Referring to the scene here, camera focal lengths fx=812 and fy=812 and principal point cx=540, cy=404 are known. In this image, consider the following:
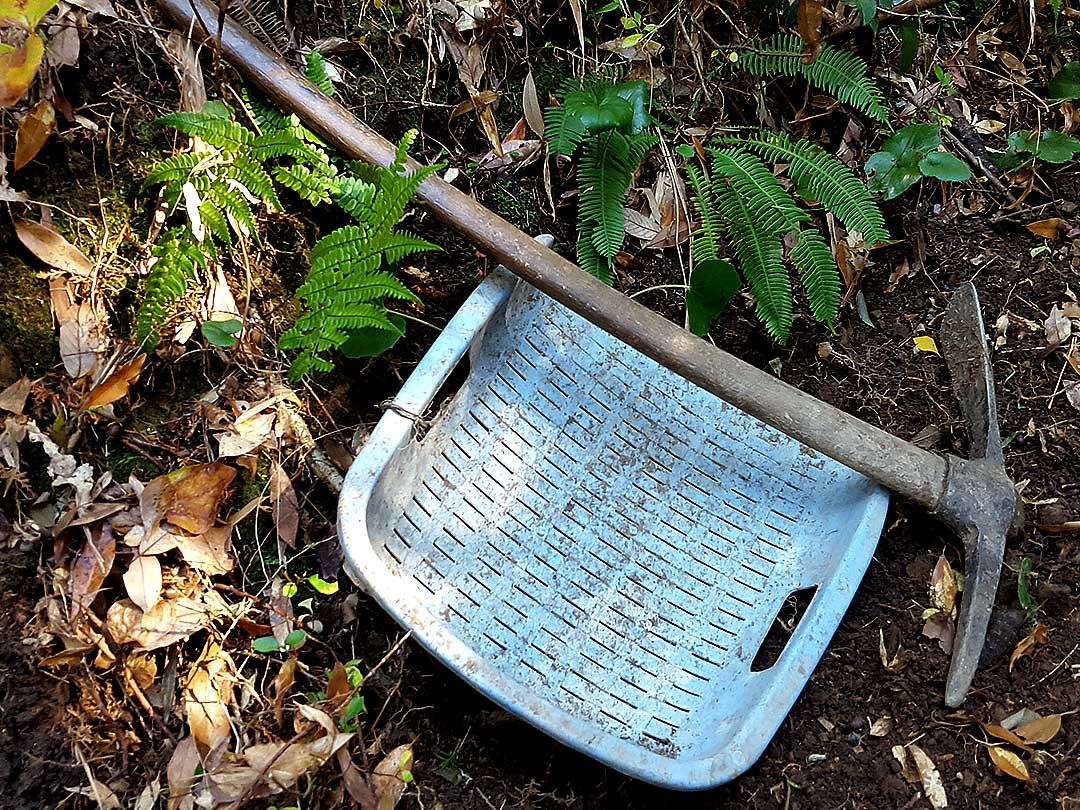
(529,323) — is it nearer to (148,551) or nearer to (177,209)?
(177,209)

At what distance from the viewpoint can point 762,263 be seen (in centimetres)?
239

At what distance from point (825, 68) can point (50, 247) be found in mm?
2299

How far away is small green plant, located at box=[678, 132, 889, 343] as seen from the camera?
2.38 m

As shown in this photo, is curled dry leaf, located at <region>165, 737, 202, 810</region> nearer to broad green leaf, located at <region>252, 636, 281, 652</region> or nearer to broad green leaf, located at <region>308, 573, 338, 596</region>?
broad green leaf, located at <region>252, 636, 281, 652</region>

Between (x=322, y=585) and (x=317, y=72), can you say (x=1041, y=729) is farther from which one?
(x=317, y=72)

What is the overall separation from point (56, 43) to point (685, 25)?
188cm

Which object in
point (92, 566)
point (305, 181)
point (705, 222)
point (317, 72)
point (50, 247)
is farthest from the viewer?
point (705, 222)

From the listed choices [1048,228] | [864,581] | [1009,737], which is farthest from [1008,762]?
[1048,228]

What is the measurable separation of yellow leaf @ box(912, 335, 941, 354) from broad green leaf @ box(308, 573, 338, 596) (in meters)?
1.92

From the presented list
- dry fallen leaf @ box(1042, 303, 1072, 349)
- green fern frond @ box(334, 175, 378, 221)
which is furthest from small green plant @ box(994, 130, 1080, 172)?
green fern frond @ box(334, 175, 378, 221)

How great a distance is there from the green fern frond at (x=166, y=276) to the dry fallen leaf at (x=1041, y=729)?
2.35m

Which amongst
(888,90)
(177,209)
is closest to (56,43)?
(177,209)

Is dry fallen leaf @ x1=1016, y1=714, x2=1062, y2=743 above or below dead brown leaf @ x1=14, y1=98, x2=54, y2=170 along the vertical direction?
below

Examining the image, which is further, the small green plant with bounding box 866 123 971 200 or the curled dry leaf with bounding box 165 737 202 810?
the small green plant with bounding box 866 123 971 200
